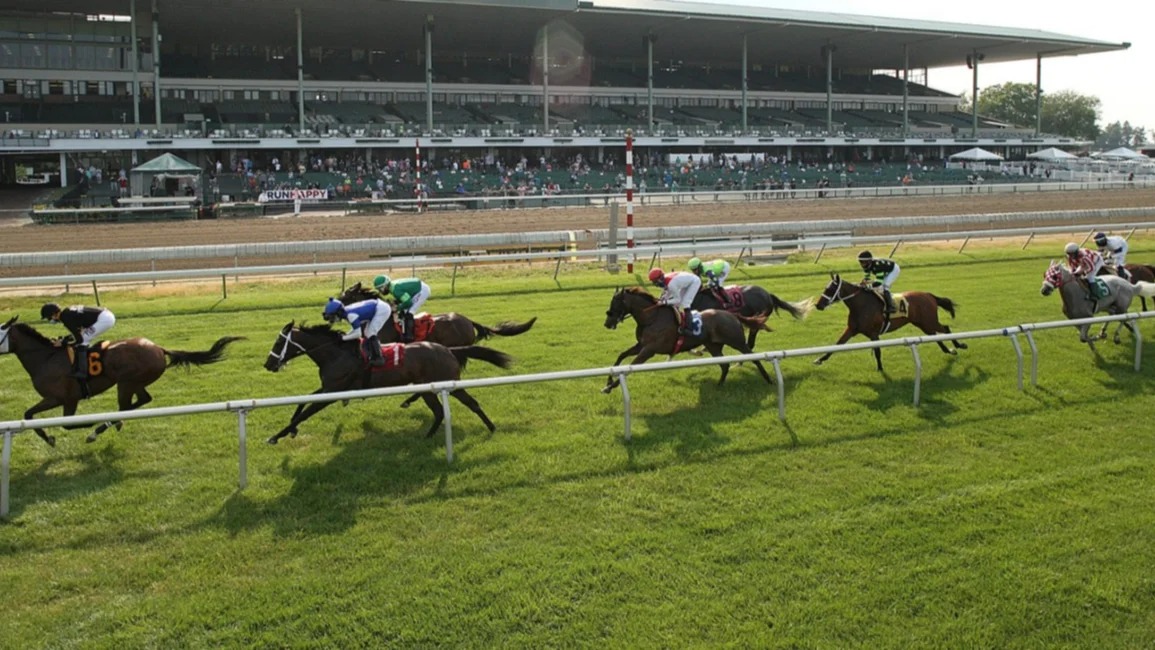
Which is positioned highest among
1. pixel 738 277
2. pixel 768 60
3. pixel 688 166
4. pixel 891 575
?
pixel 768 60

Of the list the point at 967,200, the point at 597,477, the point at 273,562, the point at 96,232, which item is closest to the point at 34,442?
the point at 273,562

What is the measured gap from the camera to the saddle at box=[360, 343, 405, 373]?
6.96 metres

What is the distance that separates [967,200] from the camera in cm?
3222

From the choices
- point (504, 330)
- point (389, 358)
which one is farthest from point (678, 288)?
point (389, 358)

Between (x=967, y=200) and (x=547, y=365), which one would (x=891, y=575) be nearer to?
(x=547, y=365)

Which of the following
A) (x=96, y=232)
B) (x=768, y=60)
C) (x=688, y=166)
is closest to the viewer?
(x=96, y=232)

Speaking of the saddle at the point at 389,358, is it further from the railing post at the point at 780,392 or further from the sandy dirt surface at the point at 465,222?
the sandy dirt surface at the point at 465,222

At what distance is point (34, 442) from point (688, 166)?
124ft

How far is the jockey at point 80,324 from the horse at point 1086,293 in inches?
336

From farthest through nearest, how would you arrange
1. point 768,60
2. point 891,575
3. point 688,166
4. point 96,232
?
point 768,60
point 688,166
point 96,232
point 891,575

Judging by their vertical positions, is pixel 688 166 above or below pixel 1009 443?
above

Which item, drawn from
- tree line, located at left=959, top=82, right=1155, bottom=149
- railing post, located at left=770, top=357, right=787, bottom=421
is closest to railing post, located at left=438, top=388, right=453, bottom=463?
railing post, located at left=770, top=357, right=787, bottom=421

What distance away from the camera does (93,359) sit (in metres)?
7.07

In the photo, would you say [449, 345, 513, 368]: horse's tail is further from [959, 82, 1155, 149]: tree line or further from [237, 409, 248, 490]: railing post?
[959, 82, 1155, 149]: tree line
